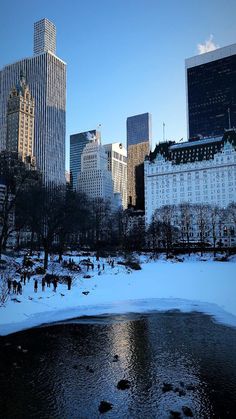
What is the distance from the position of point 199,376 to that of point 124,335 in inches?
190

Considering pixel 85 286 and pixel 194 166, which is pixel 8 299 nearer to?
pixel 85 286

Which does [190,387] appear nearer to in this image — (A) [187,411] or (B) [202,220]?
(A) [187,411]

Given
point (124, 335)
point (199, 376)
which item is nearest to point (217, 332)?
point (124, 335)

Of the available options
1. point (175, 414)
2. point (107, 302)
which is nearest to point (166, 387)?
point (175, 414)

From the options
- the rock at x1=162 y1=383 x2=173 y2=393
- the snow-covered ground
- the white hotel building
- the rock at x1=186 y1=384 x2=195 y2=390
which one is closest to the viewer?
the rock at x1=162 y1=383 x2=173 y2=393

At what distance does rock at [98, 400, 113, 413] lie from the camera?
825cm

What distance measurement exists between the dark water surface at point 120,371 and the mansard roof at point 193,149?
156621mm

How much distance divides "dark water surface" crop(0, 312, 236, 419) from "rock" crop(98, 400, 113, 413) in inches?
5.9

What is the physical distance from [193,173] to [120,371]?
541ft

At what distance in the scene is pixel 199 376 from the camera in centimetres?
1012

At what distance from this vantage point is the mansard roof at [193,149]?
162 m

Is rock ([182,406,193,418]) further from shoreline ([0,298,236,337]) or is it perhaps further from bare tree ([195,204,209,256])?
bare tree ([195,204,209,256])

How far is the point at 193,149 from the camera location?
559 feet

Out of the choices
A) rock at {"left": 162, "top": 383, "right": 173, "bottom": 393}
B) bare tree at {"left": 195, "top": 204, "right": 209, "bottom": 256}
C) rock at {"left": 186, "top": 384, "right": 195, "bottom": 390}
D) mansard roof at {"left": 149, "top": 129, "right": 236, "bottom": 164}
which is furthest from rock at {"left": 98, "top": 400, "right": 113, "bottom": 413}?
mansard roof at {"left": 149, "top": 129, "right": 236, "bottom": 164}
